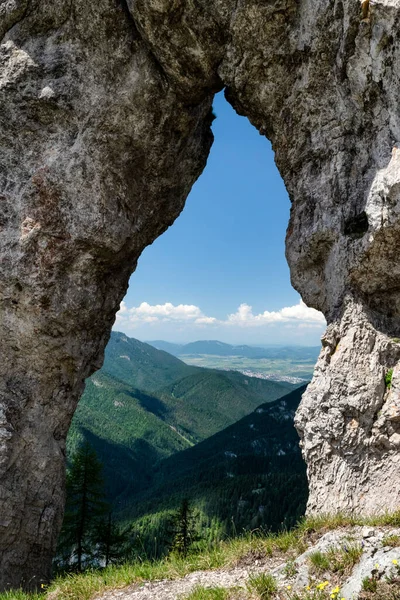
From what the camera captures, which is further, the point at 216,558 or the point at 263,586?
the point at 216,558

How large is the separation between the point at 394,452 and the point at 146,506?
146 meters

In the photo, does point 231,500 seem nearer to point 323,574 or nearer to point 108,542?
point 108,542

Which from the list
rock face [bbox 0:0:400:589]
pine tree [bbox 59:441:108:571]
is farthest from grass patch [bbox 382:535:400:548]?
pine tree [bbox 59:441:108:571]

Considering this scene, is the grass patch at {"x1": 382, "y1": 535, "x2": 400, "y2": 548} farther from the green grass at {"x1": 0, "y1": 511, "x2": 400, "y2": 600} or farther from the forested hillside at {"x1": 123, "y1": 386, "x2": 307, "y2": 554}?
the forested hillside at {"x1": 123, "y1": 386, "x2": 307, "y2": 554}

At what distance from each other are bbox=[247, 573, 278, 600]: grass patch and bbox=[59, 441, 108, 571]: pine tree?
20.2 metres

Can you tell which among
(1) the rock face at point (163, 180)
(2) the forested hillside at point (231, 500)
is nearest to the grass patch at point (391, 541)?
(1) the rock face at point (163, 180)

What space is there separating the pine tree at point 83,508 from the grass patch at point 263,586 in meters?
20.2

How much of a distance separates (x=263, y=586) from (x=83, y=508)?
2070 centimetres

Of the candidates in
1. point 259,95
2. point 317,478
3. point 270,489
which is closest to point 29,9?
point 259,95

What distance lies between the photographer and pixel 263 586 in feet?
25.0

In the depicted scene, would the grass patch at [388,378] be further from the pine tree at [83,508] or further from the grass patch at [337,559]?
the pine tree at [83,508]

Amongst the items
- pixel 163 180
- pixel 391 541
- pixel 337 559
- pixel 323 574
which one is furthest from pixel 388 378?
pixel 163 180

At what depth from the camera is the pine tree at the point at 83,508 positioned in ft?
80.9

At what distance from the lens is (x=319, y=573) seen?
7562 mm
